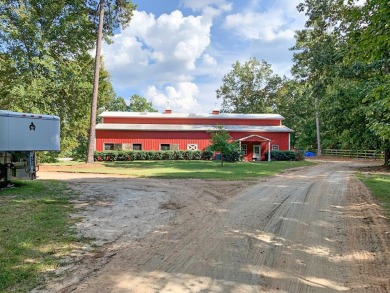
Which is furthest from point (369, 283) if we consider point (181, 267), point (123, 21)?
point (123, 21)

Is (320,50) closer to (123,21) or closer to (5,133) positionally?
(123,21)

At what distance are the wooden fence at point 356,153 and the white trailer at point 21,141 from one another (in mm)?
32617

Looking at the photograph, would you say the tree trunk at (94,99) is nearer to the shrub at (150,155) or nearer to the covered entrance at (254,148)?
the shrub at (150,155)

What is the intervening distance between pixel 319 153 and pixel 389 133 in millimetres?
39805

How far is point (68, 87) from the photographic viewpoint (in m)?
23.3

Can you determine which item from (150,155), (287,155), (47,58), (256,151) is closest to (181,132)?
(150,155)

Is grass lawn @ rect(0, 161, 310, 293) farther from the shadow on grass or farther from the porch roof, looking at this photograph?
the porch roof

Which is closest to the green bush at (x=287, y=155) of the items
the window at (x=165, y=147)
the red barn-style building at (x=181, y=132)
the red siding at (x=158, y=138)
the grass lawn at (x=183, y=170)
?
the red barn-style building at (x=181, y=132)

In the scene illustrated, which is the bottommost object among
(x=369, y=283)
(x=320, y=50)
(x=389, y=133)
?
(x=369, y=283)

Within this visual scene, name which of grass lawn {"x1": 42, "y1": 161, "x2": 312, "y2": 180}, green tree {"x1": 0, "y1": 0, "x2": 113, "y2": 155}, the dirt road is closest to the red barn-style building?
green tree {"x1": 0, "y1": 0, "x2": 113, "y2": 155}

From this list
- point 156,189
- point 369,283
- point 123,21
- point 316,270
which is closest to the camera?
point 369,283

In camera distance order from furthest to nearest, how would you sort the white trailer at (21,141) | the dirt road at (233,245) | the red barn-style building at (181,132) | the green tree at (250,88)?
the green tree at (250,88)
the red barn-style building at (181,132)
the white trailer at (21,141)
the dirt road at (233,245)

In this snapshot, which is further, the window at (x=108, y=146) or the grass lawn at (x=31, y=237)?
the window at (x=108, y=146)

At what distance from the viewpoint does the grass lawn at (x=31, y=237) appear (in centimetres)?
399
